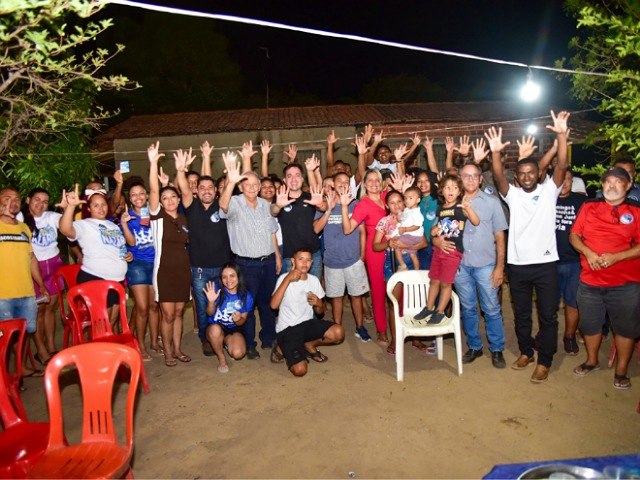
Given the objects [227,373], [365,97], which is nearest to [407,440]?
[227,373]

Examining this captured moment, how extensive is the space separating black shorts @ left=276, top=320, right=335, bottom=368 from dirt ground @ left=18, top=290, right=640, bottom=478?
0.24 metres

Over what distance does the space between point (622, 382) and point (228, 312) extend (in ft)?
13.5

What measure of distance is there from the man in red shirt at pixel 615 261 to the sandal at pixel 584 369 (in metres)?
0.27

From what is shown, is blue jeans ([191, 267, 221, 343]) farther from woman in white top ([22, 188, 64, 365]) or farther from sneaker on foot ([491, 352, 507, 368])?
sneaker on foot ([491, 352, 507, 368])

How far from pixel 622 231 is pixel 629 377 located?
155 cm

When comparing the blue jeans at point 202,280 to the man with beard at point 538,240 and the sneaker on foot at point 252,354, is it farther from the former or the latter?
the man with beard at point 538,240

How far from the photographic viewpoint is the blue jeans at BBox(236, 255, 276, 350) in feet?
17.8

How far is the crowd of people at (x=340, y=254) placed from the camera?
4.47 m

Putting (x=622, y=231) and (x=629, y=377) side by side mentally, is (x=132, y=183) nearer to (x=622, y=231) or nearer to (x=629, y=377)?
(x=622, y=231)

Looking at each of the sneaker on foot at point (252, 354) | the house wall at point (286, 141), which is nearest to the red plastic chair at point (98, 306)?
the sneaker on foot at point (252, 354)

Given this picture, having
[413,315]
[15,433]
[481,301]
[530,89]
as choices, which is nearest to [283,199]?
[413,315]

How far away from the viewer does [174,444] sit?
12.4 feet

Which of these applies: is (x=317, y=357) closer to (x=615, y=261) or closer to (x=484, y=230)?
(x=484, y=230)

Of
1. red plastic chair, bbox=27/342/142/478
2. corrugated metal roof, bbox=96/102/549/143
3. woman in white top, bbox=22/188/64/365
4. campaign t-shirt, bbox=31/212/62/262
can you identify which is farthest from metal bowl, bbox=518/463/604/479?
corrugated metal roof, bbox=96/102/549/143
